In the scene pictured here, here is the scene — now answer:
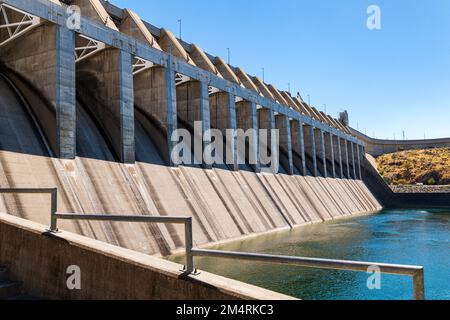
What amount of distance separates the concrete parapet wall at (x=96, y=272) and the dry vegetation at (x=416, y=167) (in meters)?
90.7

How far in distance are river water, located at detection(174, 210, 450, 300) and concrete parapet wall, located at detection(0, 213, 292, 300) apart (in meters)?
7.44

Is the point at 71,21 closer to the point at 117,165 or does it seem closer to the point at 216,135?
the point at 117,165

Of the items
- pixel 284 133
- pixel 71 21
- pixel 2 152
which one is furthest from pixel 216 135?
pixel 2 152

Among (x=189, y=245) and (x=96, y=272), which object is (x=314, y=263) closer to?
A: (x=189, y=245)

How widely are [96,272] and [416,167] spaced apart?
99.3m

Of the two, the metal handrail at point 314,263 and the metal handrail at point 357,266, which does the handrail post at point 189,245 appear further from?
the metal handrail at point 357,266

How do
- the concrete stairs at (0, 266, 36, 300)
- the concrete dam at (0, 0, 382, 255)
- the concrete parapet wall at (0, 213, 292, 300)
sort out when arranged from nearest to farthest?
the concrete parapet wall at (0, 213, 292, 300) → the concrete stairs at (0, 266, 36, 300) → the concrete dam at (0, 0, 382, 255)

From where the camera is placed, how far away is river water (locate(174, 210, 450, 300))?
1325 centimetres

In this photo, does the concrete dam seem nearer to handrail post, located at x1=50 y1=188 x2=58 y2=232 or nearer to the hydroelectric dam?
the hydroelectric dam

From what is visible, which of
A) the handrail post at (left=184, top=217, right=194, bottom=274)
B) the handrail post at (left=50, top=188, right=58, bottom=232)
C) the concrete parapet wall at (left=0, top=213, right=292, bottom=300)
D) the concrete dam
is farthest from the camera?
the concrete dam

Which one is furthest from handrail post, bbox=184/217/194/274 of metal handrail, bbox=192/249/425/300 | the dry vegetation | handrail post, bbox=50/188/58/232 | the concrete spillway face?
the dry vegetation

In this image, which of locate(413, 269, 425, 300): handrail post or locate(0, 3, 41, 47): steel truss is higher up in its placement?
locate(0, 3, 41, 47): steel truss

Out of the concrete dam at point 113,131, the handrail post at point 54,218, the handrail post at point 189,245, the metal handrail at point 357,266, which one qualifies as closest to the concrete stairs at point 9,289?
the handrail post at point 54,218

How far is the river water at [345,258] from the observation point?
13250 millimetres
